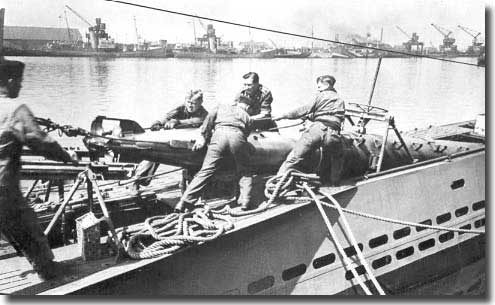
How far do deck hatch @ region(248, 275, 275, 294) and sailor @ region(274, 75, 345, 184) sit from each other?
1.20 m

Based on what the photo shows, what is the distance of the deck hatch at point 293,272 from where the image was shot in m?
4.88

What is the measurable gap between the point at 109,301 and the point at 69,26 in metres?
3.35

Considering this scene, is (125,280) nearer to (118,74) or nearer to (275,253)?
(275,253)

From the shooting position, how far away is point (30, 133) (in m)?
3.55

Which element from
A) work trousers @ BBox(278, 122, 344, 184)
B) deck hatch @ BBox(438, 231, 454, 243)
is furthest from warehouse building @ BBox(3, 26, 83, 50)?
deck hatch @ BBox(438, 231, 454, 243)

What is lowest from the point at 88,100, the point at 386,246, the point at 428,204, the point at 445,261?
the point at 445,261

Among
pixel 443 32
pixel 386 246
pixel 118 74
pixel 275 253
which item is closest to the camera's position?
pixel 275 253

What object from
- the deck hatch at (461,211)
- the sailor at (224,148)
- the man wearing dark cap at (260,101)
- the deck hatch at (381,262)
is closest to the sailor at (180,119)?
the man wearing dark cap at (260,101)

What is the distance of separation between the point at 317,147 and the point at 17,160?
3071 millimetres

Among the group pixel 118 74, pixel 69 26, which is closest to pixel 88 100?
pixel 118 74

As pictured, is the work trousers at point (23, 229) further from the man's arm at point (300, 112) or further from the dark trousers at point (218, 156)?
the man's arm at point (300, 112)

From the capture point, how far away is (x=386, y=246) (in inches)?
221

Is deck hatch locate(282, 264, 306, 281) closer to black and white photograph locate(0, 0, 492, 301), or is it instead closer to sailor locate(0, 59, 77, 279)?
black and white photograph locate(0, 0, 492, 301)

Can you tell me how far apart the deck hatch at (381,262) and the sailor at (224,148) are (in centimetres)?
174
